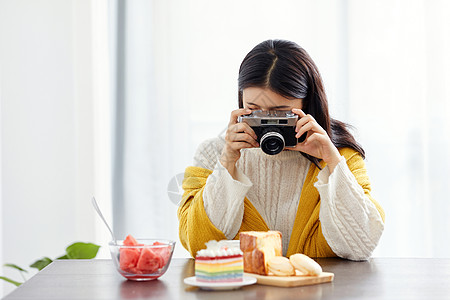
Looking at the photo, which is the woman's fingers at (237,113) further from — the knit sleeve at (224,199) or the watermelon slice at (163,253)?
the watermelon slice at (163,253)

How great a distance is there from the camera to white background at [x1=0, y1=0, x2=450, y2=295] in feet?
7.85

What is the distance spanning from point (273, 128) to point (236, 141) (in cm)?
10

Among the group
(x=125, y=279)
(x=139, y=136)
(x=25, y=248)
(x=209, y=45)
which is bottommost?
(x=25, y=248)

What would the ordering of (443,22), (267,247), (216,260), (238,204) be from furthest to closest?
(443,22) → (238,204) → (267,247) → (216,260)

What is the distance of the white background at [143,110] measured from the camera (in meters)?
2.39

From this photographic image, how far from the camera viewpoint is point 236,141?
4.53 feet

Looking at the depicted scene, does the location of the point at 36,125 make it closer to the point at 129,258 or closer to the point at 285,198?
the point at 285,198

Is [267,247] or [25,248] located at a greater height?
[267,247]

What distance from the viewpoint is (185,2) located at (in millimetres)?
Result: 2396

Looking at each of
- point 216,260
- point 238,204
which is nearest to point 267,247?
point 216,260

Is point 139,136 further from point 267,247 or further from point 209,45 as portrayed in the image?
point 267,247

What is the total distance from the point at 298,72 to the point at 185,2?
1.09m

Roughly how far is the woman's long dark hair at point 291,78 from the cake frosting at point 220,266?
592 mm

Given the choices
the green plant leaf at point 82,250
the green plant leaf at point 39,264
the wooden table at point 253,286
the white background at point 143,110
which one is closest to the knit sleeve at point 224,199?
the wooden table at point 253,286
